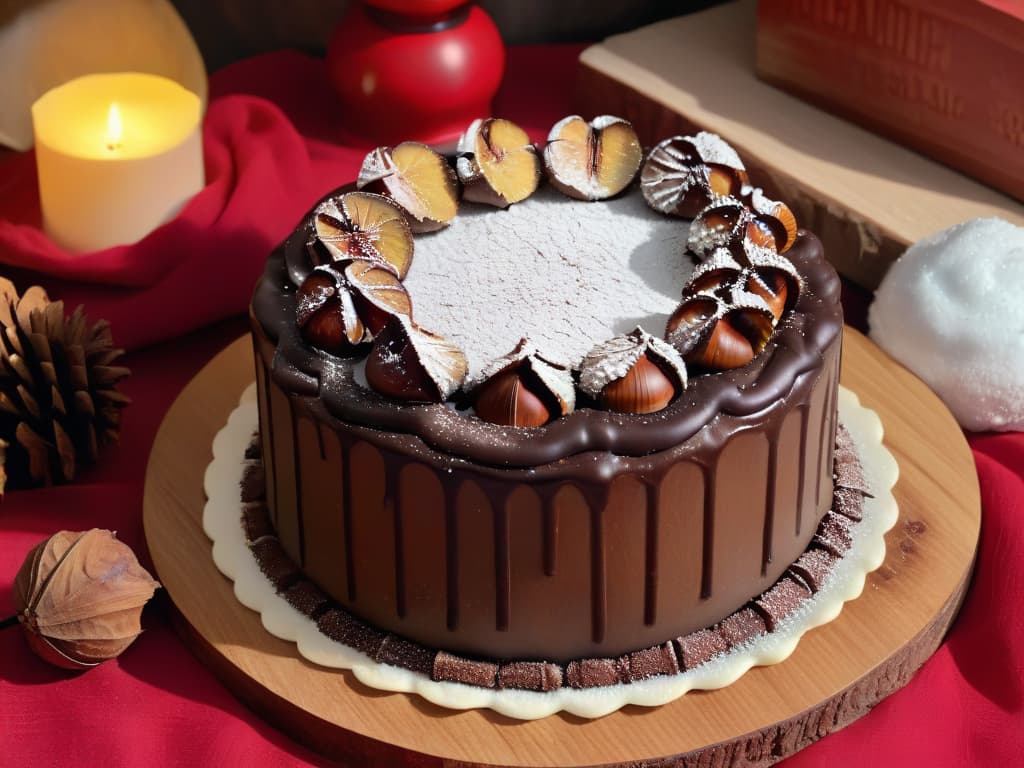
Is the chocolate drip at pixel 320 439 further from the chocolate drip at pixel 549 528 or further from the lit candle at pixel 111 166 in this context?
the lit candle at pixel 111 166

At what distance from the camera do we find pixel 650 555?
1.12 meters

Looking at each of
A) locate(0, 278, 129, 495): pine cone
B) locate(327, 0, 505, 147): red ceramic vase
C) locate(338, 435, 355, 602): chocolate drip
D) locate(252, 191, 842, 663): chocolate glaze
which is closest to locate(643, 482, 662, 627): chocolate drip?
locate(252, 191, 842, 663): chocolate glaze

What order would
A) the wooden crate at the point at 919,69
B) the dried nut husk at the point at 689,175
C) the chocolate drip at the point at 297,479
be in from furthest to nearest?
1. the wooden crate at the point at 919,69
2. the dried nut husk at the point at 689,175
3. the chocolate drip at the point at 297,479

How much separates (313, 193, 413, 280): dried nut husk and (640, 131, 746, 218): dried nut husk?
0.25 meters

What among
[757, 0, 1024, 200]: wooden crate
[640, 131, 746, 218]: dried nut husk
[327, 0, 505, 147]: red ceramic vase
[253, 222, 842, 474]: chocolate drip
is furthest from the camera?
[327, 0, 505, 147]: red ceramic vase

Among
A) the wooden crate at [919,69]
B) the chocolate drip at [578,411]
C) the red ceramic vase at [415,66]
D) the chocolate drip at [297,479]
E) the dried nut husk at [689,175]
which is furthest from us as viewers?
the red ceramic vase at [415,66]

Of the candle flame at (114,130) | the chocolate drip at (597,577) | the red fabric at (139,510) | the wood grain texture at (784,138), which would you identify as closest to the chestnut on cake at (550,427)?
the chocolate drip at (597,577)

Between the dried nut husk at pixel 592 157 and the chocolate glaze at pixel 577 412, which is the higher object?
the dried nut husk at pixel 592 157

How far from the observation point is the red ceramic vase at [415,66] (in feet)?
5.83

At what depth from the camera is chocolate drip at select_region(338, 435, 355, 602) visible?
3.69ft

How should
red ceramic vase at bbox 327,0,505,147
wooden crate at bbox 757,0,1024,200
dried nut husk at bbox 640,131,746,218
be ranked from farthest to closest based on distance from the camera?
1. red ceramic vase at bbox 327,0,505,147
2. wooden crate at bbox 757,0,1024,200
3. dried nut husk at bbox 640,131,746,218

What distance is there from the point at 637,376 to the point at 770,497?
185 mm

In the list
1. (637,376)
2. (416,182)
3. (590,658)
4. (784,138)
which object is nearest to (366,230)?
(416,182)

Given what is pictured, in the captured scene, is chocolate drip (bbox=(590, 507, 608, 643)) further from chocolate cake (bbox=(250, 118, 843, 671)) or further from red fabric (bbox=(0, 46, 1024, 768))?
red fabric (bbox=(0, 46, 1024, 768))
